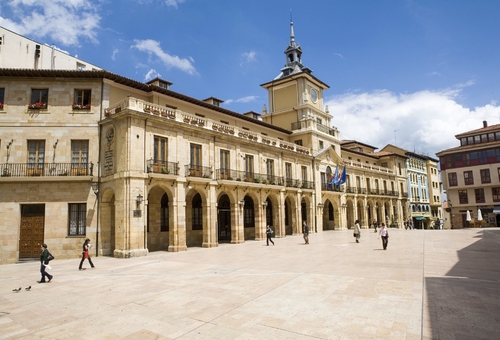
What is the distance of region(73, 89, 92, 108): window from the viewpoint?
21875mm

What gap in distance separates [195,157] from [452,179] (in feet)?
140

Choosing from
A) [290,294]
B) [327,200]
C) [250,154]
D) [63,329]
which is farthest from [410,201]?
[63,329]

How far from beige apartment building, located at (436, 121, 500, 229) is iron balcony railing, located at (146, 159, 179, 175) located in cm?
4119

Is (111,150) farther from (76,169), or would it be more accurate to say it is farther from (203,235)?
(203,235)

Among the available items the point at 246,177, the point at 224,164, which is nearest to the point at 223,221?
the point at 246,177

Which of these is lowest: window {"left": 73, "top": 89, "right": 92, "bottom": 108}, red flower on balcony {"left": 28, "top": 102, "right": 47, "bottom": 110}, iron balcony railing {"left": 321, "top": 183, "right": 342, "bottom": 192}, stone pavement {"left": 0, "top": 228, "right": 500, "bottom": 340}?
stone pavement {"left": 0, "top": 228, "right": 500, "bottom": 340}

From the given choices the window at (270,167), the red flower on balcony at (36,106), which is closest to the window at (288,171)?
the window at (270,167)

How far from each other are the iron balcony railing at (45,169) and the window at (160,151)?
408 centimetres

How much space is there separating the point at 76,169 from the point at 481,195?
51.5 metres

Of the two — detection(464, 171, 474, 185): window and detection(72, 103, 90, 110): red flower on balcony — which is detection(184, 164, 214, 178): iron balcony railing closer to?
detection(72, 103, 90, 110): red flower on balcony

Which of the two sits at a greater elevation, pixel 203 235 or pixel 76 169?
pixel 76 169

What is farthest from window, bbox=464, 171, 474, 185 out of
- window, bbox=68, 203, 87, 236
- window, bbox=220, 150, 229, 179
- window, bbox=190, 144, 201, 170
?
window, bbox=68, 203, 87, 236

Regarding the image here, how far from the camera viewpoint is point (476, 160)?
47.3 metres

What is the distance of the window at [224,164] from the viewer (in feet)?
86.3
